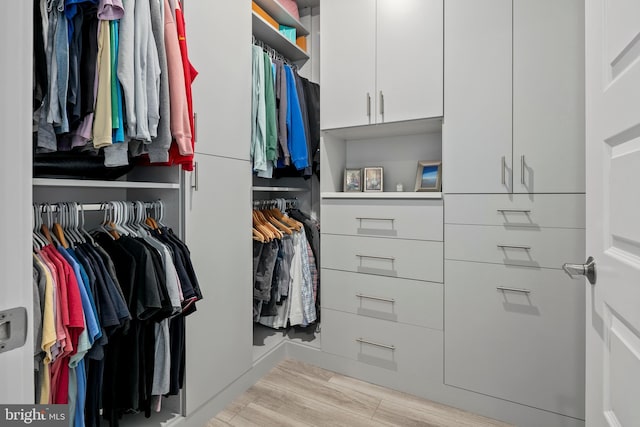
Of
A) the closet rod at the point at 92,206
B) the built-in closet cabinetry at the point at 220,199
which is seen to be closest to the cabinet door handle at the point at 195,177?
the built-in closet cabinetry at the point at 220,199

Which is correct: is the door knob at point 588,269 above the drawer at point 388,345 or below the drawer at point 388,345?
above

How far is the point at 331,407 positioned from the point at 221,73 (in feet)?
6.26

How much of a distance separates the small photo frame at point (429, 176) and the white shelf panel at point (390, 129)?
0.73 ft

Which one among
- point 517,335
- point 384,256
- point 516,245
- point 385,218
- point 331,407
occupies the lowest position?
point 331,407

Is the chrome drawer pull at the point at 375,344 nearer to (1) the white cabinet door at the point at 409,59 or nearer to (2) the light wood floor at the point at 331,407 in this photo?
(2) the light wood floor at the point at 331,407

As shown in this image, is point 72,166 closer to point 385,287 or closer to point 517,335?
point 385,287

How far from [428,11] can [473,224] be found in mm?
1234

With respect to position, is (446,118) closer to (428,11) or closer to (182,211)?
(428,11)

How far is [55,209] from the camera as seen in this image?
49.1 inches

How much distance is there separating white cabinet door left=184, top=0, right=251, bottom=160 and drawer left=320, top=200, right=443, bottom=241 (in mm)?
682

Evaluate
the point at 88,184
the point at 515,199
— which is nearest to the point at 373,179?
the point at 515,199

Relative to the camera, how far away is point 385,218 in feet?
6.60

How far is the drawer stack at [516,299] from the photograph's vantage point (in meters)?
1.58

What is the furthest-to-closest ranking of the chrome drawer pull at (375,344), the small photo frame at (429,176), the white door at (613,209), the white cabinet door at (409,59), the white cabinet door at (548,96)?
the small photo frame at (429,176) → the chrome drawer pull at (375,344) → the white cabinet door at (409,59) → the white cabinet door at (548,96) → the white door at (613,209)
